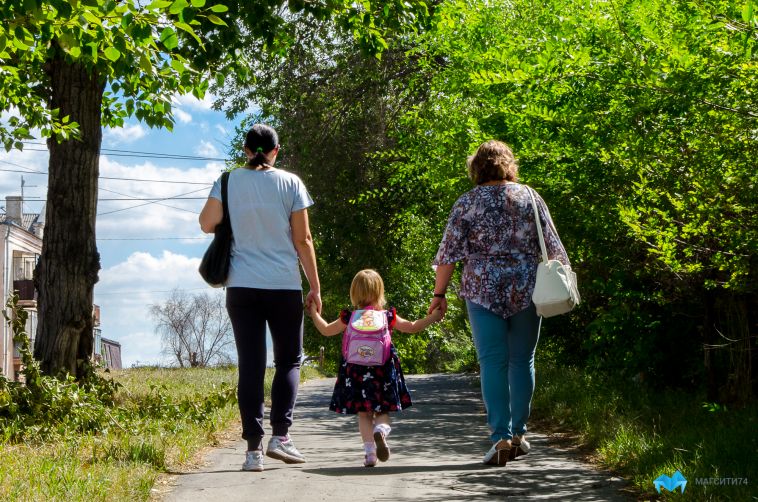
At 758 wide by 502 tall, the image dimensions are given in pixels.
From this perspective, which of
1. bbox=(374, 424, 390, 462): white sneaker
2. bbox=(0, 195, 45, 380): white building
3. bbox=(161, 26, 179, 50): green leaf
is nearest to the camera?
bbox=(374, 424, 390, 462): white sneaker

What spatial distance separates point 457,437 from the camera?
26.2ft

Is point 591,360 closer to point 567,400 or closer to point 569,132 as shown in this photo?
point 567,400

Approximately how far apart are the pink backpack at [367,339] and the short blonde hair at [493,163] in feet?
4.02

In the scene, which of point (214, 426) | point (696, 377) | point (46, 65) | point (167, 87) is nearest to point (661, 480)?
point (214, 426)

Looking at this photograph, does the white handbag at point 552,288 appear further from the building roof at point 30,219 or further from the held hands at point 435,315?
the building roof at point 30,219

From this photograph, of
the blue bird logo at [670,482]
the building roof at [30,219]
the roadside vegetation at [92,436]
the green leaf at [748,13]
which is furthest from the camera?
the building roof at [30,219]

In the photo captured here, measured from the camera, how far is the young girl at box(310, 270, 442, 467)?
6625mm

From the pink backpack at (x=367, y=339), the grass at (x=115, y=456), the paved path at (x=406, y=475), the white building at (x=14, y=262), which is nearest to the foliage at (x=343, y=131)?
the grass at (x=115, y=456)

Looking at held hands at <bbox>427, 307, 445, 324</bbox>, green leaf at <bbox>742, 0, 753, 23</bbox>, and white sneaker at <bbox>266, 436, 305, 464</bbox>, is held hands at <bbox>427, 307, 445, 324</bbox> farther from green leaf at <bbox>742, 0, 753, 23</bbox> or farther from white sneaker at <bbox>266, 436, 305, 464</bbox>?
green leaf at <bbox>742, 0, 753, 23</bbox>

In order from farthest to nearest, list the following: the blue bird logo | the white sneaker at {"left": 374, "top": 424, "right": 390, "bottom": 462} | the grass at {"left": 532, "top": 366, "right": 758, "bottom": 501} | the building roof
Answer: the building roof → the white sneaker at {"left": 374, "top": 424, "right": 390, "bottom": 462} → the grass at {"left": 532, "top": 366, "right": 758, "bottom": 501} → the blue bird logo

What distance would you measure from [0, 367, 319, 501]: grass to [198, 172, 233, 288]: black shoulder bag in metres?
1.22

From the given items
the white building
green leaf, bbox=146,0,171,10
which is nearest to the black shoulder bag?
green leaf, bbox=146,0,171,10

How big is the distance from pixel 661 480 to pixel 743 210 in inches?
82.9

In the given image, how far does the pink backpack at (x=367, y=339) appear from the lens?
6.74m
